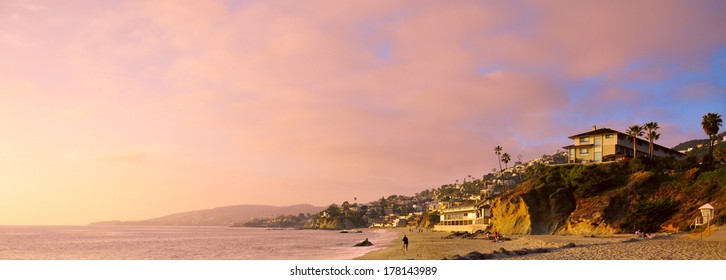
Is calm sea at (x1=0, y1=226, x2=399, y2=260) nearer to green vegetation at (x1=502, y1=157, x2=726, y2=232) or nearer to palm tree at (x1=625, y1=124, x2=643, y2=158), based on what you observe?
green vegetation at (x1=502, y1=157, x2=726, y2=232)

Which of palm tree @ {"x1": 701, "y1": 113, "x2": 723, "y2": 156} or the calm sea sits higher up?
palm tree @ {"x1": 701, "y1": 113, "x2": 723, "y2": 156}

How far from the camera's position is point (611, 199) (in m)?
63.6

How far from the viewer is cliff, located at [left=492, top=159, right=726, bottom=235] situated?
54750mm

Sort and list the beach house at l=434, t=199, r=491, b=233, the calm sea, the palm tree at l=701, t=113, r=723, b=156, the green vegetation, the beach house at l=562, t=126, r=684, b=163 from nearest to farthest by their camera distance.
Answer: the calm sea → the green vegetation → the palm tree at l=701, t=113, r=723, b=156 → the beach house at l=562, t=126, r=684, b=163 → the beach house at l=434, t=199, r=491, b=233

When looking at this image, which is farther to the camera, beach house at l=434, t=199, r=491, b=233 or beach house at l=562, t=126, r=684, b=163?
beach house at l=434, t=199, r=491, b=233

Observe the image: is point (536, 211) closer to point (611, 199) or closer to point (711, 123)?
point (611, 199)

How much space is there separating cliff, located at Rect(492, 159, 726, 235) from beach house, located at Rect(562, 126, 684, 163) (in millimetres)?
5449

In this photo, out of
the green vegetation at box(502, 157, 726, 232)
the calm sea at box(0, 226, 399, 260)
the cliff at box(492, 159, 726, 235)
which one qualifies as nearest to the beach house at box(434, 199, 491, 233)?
the cliff at box(492, 159, 726, 235)

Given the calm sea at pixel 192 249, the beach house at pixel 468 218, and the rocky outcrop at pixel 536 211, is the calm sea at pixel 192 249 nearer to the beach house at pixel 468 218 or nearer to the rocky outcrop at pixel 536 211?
the beach house at pixel 468 218

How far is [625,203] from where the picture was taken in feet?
205

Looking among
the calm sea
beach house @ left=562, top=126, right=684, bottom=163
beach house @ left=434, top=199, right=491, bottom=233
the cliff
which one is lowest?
the calm sea

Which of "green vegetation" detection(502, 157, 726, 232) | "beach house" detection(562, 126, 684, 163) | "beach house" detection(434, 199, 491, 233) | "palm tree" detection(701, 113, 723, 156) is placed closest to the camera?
"green vegetation" detection(502, 157, 726, 232)

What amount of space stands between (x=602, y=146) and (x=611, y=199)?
59.7 ft
